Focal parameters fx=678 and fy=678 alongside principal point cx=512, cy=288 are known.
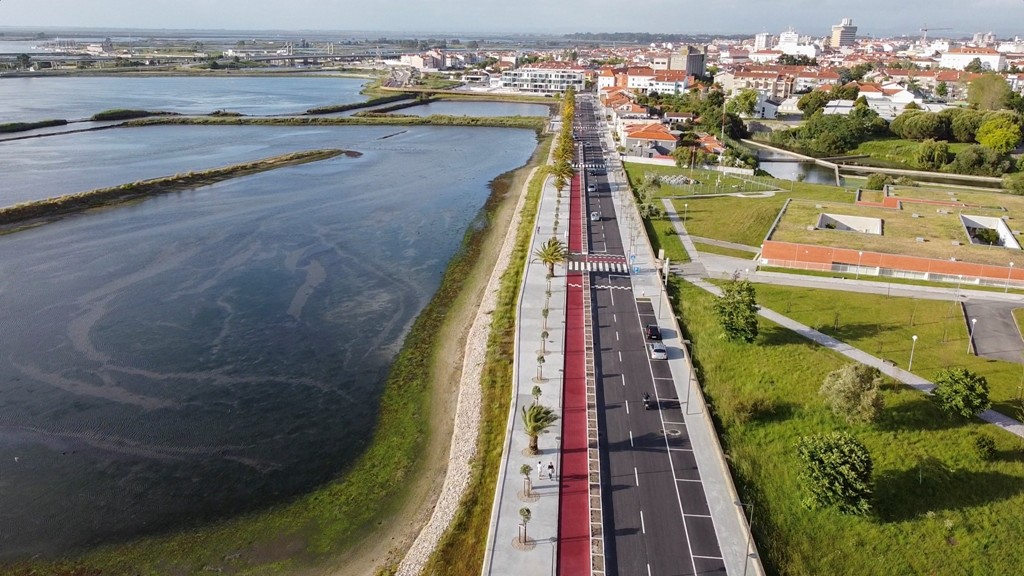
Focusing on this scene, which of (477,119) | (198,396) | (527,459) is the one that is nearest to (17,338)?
(198,396)

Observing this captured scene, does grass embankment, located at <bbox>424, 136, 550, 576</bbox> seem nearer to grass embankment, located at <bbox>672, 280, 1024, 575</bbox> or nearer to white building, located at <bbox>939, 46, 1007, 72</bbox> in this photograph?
grass embankment, located at <bbox>672, 280, 1024, 575</bbox>

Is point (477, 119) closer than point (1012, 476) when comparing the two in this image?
No

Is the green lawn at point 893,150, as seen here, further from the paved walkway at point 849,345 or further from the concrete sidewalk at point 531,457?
the concrete sidewalk at point 531,457

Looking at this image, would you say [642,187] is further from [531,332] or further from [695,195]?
[531,332]

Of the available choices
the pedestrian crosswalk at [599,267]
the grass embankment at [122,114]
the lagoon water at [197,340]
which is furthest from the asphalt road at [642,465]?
the grass embankment at [122,114]

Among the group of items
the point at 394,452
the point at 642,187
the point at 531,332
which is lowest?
the point at 394,452

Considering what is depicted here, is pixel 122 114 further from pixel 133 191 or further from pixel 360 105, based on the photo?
pixel 133 191
